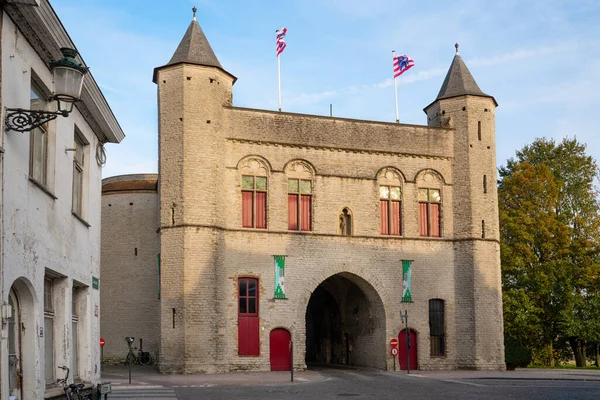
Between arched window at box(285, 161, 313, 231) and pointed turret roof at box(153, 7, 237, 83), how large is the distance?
4.91 m

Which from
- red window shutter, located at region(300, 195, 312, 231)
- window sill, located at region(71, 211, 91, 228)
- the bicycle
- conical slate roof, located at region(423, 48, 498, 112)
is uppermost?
conical slate roof, located at region(423, 48, 498, 112)

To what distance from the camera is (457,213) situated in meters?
34.8

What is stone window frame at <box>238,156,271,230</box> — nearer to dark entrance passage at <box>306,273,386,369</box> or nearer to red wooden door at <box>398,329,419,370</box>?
dark entrance passage at <box>306,273,386,369</box>

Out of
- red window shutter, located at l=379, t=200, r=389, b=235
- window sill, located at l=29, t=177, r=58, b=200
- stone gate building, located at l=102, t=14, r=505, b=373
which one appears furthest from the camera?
red window shutter, located at l=379, t=200, r=389, b=235

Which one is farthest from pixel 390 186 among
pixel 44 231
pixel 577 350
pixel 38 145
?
pixel 44 231

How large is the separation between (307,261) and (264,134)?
19.0 ft

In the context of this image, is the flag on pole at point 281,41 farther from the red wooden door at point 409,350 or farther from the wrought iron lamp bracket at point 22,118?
the wrought iron lamp bracket at point 22,118

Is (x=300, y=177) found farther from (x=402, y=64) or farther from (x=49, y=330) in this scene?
(x=49, y=330)

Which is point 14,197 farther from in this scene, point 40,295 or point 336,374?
point 336,374

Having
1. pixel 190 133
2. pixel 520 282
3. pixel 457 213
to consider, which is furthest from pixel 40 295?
pixel 520 282

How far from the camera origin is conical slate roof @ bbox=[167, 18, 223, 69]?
31.7 metres

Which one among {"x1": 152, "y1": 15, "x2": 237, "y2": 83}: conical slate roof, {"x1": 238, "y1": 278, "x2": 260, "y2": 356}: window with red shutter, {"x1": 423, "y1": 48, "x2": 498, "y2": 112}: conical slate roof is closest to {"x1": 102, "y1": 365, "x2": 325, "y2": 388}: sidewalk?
{"x1": 238, "y1": 278, "x2": 260, "y2": 356}: window with red shutter

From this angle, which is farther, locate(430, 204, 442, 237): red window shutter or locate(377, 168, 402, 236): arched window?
locate(430, 204, 442, 237): red window shutter

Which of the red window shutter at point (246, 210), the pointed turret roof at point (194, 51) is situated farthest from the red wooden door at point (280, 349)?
the pointed turret roof at point (194, 51)
